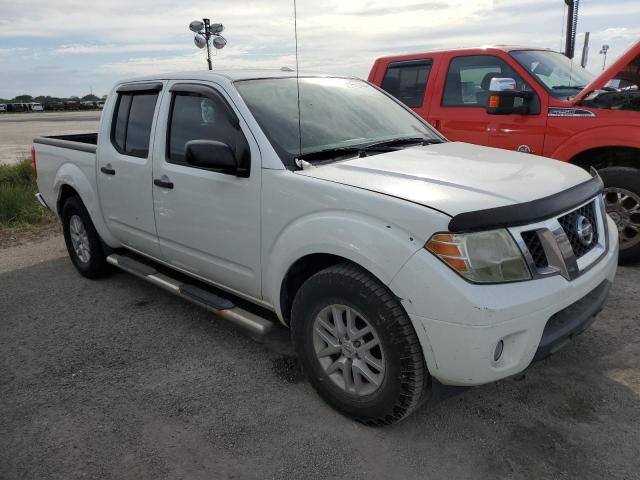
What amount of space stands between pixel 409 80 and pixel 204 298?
3832mm

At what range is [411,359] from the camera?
2.42m

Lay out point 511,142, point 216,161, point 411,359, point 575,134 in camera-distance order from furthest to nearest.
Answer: point 511,142
point 575,134
point 216,161
point 411,359

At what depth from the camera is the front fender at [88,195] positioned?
4676 mm

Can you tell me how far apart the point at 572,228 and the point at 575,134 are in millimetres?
2587

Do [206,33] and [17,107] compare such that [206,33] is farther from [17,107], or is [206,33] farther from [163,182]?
[17,107]

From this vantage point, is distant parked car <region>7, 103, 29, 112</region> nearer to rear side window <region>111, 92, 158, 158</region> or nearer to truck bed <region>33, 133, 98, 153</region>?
truck bed <region>33, 133, 98, 153</region>

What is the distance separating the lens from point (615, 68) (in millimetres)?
4363

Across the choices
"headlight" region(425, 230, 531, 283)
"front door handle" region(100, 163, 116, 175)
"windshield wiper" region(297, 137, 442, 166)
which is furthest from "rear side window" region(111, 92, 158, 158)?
"headlight" region(425, 230, 531, 283)

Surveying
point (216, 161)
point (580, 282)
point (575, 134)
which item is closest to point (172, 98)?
point (216, 161)

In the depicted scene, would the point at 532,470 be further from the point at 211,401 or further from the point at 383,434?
the point at 211,401

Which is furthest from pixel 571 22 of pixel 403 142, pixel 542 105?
pixel 403 142

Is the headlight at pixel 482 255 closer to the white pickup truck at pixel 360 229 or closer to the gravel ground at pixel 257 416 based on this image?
the white pickup truck at pixel 360 229

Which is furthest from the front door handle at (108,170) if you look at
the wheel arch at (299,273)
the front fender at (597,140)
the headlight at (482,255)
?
the front fender at (597,140)

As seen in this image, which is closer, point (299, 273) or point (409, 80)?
point (299, 273)
